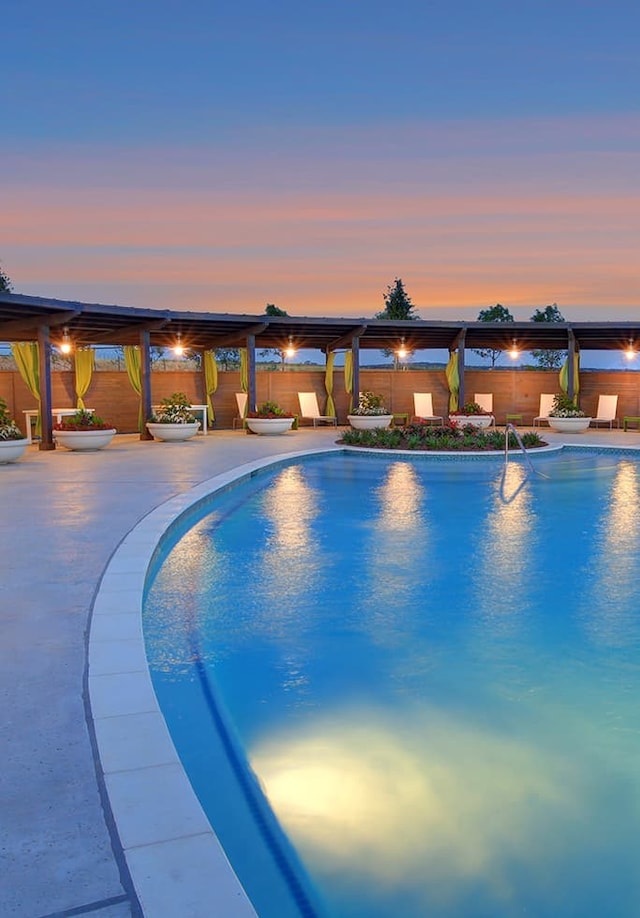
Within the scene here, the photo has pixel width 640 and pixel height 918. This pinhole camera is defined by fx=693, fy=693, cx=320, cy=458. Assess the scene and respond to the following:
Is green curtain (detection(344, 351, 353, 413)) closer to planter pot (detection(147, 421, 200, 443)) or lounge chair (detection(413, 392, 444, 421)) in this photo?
lounge chair (detection(413, 392, 444, 421))

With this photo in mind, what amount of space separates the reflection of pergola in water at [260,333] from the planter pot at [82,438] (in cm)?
70

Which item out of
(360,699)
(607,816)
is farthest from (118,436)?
(607,816)

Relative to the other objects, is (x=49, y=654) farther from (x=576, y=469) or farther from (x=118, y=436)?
(x=118, y=436)

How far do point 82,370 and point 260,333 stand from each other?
15.1 ft

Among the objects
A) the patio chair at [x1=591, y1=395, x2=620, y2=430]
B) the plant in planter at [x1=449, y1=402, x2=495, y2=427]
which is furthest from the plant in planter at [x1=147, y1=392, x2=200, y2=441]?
the patio chair at [x1=591, y1=395, x2=620, y2=430]

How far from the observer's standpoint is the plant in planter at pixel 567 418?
60.1 ft

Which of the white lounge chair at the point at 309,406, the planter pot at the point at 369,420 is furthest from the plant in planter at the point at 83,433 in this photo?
the white lounge chair at the point at 309,406

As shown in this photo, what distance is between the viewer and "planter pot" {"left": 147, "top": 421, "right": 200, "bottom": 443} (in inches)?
628

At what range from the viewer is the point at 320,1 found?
13.3m

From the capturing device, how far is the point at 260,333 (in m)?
18.4

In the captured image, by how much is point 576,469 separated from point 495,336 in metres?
8.59

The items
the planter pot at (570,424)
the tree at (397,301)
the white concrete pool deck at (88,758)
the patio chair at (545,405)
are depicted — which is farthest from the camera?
the tree at (397,301)

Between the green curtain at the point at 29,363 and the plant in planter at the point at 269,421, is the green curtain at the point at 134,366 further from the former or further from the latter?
the plant in planter at the point at 269,421

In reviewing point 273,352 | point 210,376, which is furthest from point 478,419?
point 273,352
